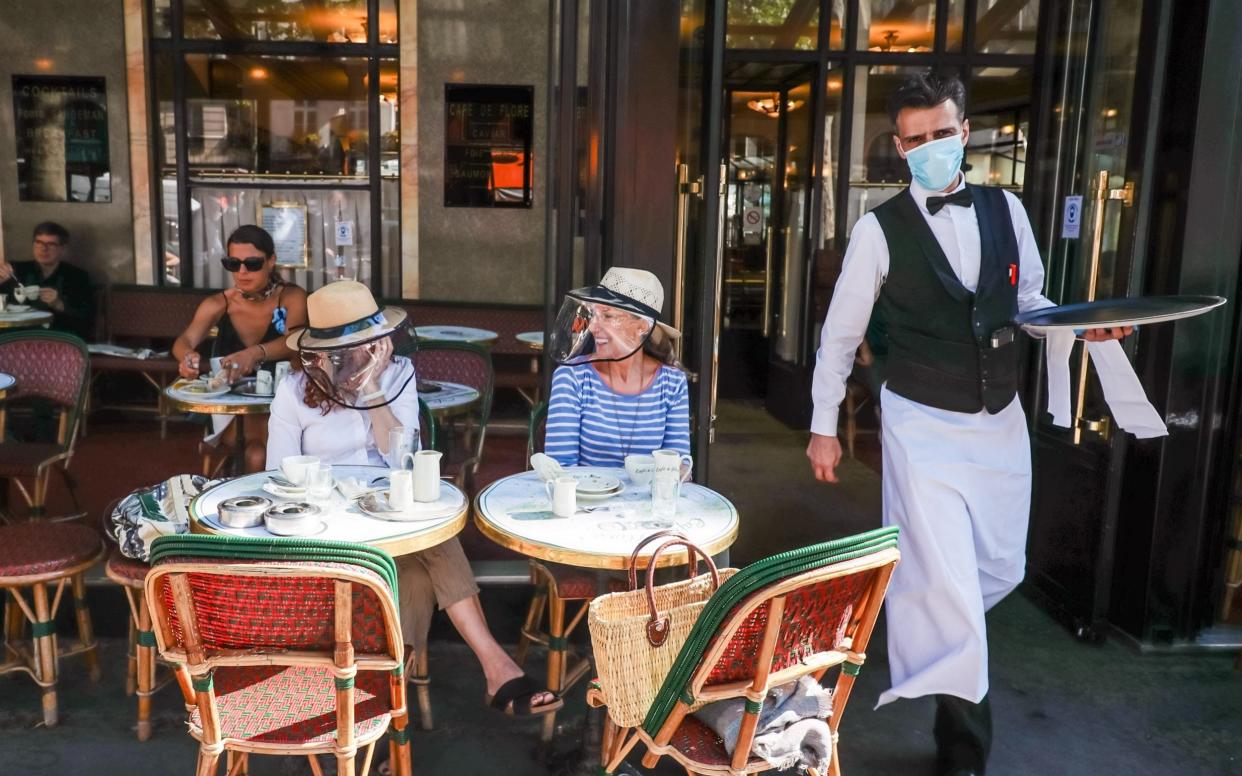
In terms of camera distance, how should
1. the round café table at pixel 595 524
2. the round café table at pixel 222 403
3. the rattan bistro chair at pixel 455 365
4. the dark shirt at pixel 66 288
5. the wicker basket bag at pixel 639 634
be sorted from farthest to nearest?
the dark shirt at pixel 66 288 < the rattan bistro chair at pixel 455 365 < the round café table at pixel 222 403 < the round café table at pixel 595 524 < the wicker basket bag at pixel 639 634

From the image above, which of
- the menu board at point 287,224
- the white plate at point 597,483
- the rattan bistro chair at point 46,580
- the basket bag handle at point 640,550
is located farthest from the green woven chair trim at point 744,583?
the menu board at point 287,224

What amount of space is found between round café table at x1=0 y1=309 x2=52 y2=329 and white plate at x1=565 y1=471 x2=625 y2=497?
16.2 feet

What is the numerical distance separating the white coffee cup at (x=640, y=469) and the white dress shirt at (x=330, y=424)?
2.35 feet

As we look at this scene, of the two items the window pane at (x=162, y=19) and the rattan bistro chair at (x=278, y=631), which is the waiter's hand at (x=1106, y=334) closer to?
the rattan bistro chair at (x=278, y=631)

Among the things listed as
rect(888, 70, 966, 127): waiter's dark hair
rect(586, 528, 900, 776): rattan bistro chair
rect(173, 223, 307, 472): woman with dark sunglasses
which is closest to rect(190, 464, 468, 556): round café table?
rect(586, 528, 900, 776): rattan bistro chair

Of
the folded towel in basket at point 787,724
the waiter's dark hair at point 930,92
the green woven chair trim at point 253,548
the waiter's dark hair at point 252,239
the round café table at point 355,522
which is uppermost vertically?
the waiter's dark hair at point 930,92

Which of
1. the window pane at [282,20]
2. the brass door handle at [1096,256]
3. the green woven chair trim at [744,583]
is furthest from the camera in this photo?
the window pane at [282,20]

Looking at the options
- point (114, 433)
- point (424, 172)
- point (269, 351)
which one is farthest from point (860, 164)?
point (114, 433)

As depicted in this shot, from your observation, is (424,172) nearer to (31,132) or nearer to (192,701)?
(31,132)

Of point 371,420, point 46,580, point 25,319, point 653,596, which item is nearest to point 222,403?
point 371,420

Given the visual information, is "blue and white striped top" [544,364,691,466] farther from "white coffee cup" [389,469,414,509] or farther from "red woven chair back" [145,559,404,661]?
"red woven chair back" [145,559,404,661]

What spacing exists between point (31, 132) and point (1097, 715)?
7736 millimetres

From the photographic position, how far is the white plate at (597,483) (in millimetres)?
2859

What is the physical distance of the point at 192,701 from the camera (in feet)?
6.99
